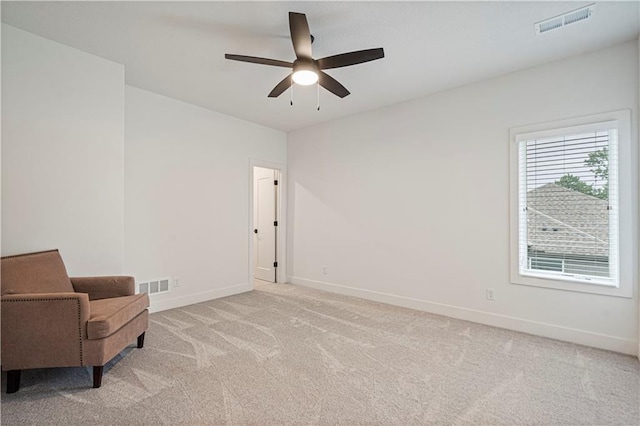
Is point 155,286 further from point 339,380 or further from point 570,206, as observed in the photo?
point 570,206

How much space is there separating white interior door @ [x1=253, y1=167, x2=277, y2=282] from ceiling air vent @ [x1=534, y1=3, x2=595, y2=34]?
14.4 ft

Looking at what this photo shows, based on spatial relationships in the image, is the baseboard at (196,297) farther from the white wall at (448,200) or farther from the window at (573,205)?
the window at (573,205)

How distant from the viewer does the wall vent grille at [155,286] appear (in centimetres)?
387

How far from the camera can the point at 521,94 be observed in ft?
11.0

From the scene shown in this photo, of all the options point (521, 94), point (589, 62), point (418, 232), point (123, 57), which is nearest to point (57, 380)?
point (123, 57)

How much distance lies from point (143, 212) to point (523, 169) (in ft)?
14.9

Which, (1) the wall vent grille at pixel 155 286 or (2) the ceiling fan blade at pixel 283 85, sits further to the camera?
(1) the wall vent grille at pixel 155 286

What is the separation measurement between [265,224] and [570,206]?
4689mm

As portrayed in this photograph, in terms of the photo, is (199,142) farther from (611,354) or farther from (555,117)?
(611,354)

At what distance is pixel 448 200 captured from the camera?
12.8 ft

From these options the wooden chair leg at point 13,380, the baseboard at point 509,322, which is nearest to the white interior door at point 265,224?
the baseboard at point 509,322

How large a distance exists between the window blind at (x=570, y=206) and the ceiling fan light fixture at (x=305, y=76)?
243 centimetres

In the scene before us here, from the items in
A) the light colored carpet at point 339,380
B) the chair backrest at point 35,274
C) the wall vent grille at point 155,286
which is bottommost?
the light colored carpet at point 339,380

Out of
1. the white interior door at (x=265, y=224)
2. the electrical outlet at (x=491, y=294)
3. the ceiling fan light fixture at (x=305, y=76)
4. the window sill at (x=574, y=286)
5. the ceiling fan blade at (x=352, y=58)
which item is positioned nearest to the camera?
the ceiling fan blade at (x=352, y=58)
